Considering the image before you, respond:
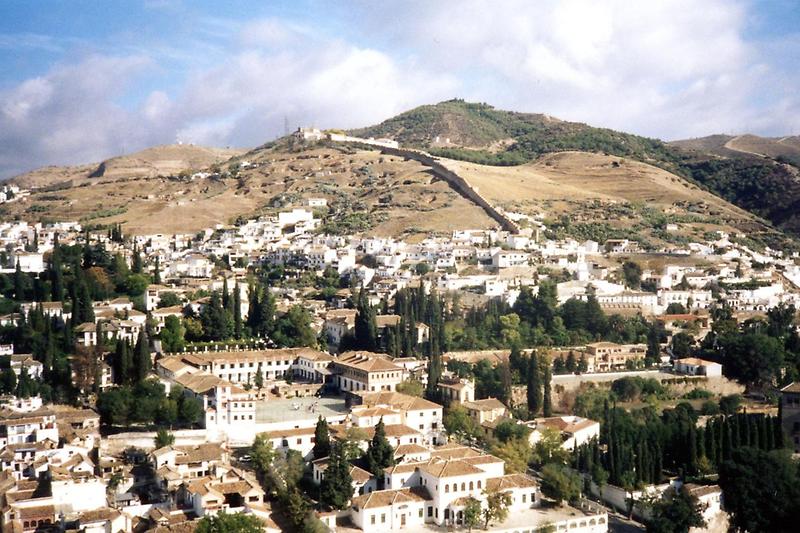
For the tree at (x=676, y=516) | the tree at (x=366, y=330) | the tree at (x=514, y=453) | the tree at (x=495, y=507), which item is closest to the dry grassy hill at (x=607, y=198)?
the tree at (x=366, y=330)

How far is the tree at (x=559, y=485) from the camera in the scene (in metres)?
28.2

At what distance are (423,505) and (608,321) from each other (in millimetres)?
20889

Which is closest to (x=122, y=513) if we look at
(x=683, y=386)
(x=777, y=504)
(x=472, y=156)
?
(x=777, y=504)

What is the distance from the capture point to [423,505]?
26562 mm

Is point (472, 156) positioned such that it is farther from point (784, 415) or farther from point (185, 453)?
point (185, 453)

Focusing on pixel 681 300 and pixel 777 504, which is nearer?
pixel 777 504

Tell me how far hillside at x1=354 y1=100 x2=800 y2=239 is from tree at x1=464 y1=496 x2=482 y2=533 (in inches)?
2296

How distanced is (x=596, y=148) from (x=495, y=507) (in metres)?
73.4

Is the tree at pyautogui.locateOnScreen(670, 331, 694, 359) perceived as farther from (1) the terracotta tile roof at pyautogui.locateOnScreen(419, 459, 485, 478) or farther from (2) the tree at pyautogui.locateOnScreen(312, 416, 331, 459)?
(2) the tree at pyautogui.locateOnScreen(312, 416, 331, 459)

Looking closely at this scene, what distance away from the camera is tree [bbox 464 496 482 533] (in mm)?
25625

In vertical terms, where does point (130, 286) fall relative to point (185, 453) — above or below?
above

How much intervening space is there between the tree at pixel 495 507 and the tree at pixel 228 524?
590cm

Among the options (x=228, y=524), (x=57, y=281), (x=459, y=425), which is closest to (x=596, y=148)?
(x=57, y=281)

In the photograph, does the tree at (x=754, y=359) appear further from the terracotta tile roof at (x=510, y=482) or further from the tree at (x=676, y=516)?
the terracotta tile roof at (x=510, y=482)
